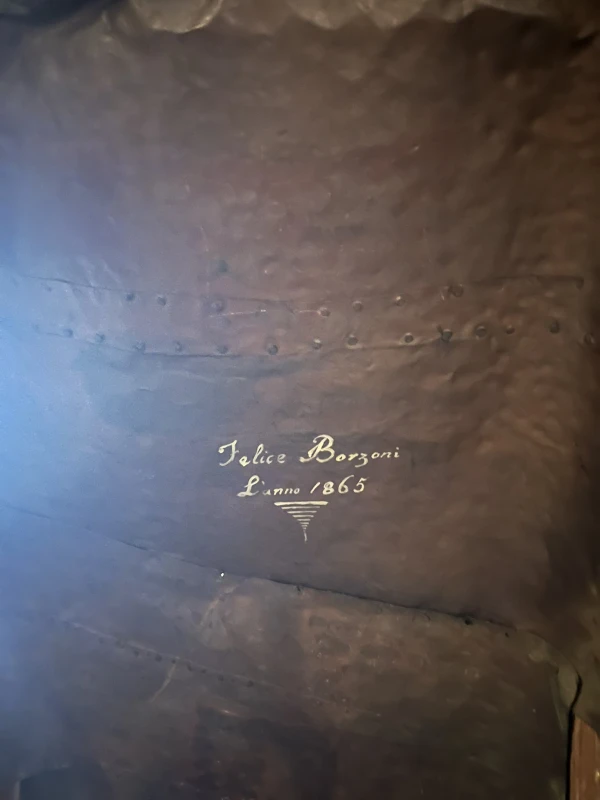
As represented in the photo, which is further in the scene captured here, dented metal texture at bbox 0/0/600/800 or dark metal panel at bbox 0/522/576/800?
dark metal panel at bbox 0/522/576/800

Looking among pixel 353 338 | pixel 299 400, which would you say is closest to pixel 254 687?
pixel 299 400

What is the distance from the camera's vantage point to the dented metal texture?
2.58ft

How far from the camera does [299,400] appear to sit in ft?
3.04

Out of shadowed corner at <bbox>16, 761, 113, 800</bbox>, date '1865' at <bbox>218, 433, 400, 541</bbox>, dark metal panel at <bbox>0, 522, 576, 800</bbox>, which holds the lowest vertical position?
shadowed corner at <bbox>16, 761, 113, 800</bbox>

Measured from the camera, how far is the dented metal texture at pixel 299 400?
2.58ft

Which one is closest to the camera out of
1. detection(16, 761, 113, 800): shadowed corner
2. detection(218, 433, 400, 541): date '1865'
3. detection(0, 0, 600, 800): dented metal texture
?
detection(0, 0, 600, 800): dented metal texture

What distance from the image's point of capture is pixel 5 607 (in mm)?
1149

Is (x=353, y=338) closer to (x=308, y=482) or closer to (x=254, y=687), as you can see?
(x=308, y=482)

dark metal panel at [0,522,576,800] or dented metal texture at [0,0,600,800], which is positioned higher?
dented metal texture at [0,0,600,800]

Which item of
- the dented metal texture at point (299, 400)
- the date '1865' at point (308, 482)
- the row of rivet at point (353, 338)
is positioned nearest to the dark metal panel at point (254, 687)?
the dented metal texture at point (299, 400)

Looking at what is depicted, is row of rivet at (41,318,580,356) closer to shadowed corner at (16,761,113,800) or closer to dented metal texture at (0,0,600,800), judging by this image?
dented metal texture at (0,0,600,800)

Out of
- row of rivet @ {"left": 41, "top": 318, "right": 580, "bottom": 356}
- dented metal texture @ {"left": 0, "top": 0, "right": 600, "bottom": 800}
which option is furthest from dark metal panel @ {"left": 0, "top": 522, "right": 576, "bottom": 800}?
row of rivet @ {"left": 41, "top": 318, "right": 580, "bottom": 356}

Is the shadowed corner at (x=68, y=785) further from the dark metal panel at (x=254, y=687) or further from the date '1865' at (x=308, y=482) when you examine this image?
the date '1865' at (x=308, y=482)

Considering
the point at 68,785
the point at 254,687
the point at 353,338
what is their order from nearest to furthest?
the point at 353,338, the point at 254,687, the point at 68,785
